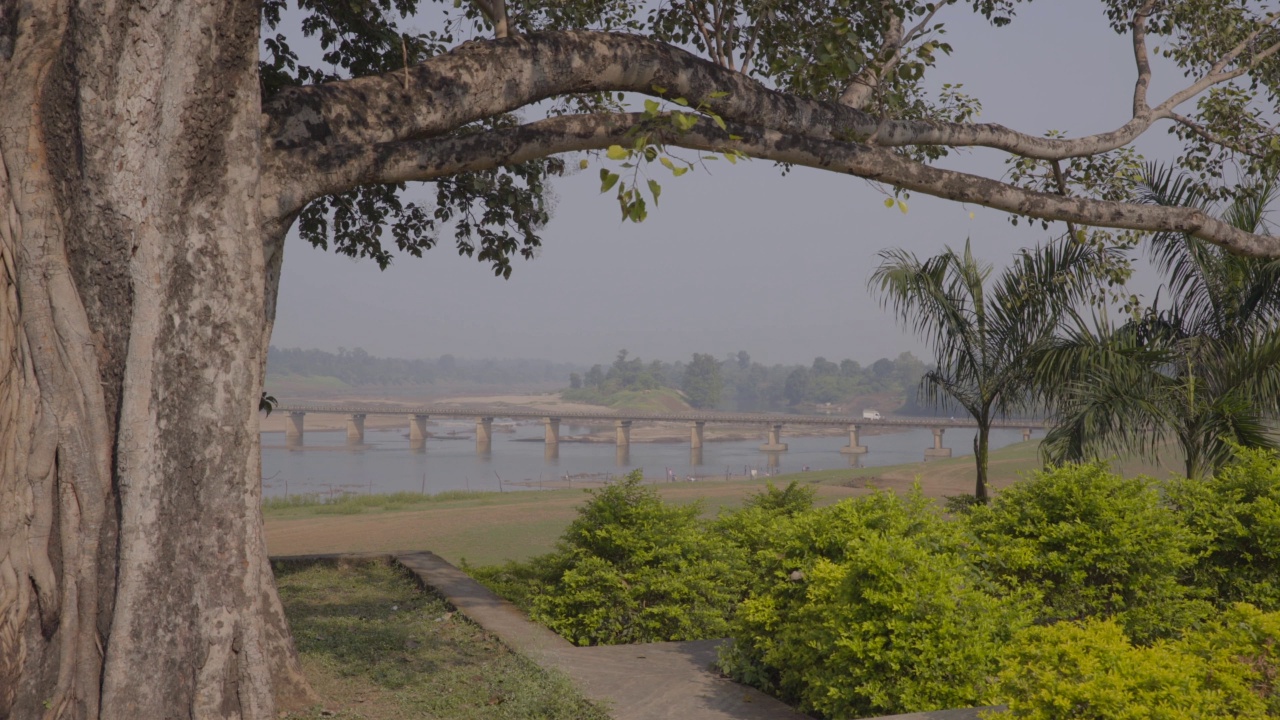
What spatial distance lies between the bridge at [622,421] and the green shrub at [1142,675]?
74.9 ft

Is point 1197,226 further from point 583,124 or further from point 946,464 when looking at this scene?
point 946,464

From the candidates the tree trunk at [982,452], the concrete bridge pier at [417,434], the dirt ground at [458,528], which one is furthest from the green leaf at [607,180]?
the concrete bridge pier at [417,434]

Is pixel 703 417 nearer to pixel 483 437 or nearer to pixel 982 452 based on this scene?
pixel 483 437

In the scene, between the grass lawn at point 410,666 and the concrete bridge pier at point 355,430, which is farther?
the concrete bridge pier at point 355,430

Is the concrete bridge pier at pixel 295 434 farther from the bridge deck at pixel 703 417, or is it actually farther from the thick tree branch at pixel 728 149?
the thick tree branch at pixel 728 149

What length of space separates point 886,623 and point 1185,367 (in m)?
6.01

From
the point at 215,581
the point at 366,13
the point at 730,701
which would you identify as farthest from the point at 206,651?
the point at 366,13

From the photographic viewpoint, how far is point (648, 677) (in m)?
4.20

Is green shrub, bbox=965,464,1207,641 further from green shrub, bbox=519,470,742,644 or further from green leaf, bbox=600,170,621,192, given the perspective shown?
green leaf, bbox=600,170,621,192

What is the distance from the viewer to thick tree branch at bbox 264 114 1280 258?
3.78m

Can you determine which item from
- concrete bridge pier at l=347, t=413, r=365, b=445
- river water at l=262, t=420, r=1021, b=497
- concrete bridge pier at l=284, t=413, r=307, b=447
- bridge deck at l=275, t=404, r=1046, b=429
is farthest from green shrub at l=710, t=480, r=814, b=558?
concrete bridge pier at l=284, t=413, r=307, b=447

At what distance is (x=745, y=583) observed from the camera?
5.44 meters

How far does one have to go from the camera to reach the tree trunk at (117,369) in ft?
9.96

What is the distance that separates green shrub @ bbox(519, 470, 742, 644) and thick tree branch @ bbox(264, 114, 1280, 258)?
2.25 meters
